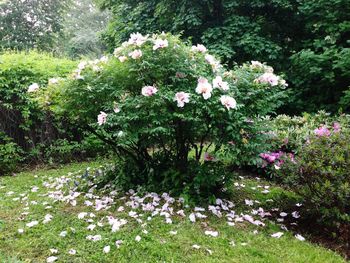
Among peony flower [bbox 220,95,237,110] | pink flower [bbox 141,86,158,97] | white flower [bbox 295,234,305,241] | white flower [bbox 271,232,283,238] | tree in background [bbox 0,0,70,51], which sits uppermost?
tree in background [bbox 0,0,70,51]

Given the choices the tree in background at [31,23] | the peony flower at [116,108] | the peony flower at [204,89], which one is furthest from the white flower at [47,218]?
the tree in background at [31,23]

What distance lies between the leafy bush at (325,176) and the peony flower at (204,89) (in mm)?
1005

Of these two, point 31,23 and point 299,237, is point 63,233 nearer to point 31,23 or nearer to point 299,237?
point 299,237

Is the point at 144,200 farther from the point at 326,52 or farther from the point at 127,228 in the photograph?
the point at 326,52

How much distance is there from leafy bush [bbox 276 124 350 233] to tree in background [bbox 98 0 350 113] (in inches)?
127

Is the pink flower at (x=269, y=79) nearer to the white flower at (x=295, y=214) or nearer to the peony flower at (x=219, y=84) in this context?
the peony flower at (x=219, y=84)

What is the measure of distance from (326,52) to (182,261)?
5013 millimetres

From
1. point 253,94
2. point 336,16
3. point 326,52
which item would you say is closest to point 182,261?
point 253,94

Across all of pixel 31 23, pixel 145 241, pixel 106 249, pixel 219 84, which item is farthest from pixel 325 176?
pixel 31 23

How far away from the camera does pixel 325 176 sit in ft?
9.30

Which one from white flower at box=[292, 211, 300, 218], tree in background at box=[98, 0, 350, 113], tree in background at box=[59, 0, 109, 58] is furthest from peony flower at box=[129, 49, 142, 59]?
tree in background at box=[59, 0, 109, 58]

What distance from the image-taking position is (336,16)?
20.9 feet

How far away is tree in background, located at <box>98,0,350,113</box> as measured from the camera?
626 cm

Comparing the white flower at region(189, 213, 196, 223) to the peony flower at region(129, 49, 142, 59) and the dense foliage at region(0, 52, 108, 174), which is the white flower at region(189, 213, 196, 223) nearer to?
the peony flower at region(129, 49, 142, 59)
